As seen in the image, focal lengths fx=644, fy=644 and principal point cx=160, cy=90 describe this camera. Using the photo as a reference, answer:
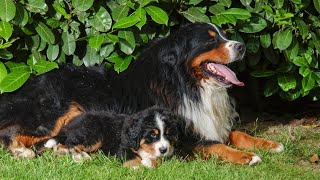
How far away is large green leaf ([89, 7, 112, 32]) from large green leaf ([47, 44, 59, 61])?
461mm

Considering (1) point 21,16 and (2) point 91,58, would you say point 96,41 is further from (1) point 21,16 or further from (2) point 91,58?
(1) point 21,16

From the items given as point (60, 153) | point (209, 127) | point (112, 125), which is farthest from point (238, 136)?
point (60, 153)

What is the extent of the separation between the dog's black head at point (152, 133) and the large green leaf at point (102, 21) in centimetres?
113

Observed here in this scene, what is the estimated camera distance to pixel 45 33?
6355 mm

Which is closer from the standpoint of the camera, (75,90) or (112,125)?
(112,125)

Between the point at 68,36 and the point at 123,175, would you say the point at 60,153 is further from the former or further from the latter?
the point at 68,36

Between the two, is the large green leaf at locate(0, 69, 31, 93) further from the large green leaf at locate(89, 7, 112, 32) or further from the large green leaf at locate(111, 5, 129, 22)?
the large green leaf at locate(111, 5, 129, 22)

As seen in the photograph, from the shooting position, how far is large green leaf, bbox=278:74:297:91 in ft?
23.6

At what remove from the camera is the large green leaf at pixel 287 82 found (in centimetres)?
720

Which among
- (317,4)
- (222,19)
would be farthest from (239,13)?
(317,4)

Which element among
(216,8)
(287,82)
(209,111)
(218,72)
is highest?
(216,8)

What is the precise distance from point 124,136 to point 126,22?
1.15 m

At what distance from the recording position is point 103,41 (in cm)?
643

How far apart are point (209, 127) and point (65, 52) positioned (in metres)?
1.65
